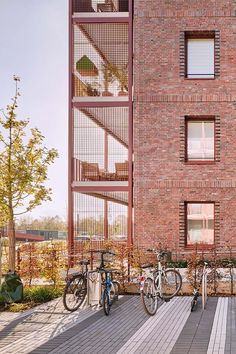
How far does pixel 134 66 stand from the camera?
1991 centimetres

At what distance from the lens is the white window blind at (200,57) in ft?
65.6

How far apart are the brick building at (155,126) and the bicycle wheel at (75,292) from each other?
26.8ft

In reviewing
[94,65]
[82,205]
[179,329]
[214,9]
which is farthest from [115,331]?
[214,9]

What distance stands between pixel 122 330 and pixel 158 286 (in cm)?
252

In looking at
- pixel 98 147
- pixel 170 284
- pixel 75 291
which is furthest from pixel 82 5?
pixel 75 291

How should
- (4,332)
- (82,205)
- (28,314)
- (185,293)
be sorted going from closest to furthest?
(4,332) < (28,314) < (185,293) < (82,205)

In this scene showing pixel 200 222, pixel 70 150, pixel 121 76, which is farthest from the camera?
pixel 121 76

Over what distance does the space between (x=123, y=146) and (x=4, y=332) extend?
11875mm

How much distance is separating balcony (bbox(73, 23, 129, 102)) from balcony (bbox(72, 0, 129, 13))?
2.47ft

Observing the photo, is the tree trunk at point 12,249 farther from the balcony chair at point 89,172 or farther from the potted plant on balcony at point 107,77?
the potted plant on balcony at point 107,77

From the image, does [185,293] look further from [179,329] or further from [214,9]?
[214,9]

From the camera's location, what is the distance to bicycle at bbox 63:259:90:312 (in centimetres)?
1059

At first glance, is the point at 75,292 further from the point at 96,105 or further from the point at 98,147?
the point at 96,105

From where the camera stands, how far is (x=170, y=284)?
12.4 meters
